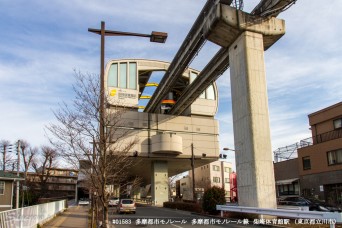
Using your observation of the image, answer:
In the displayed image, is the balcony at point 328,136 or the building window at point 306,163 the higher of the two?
the balcony at point 328,136

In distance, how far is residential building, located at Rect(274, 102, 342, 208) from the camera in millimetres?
35319

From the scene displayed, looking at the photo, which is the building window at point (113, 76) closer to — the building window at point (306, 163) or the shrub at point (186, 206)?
the shrub at point (186, 206)

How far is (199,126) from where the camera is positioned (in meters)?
58.9

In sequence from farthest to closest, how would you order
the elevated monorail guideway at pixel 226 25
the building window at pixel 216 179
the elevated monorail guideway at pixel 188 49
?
the building window at pixel 216 179 < the elevated monorail guideway at pixel 188 49 < the elevated monorail guideway at pixel 226 25

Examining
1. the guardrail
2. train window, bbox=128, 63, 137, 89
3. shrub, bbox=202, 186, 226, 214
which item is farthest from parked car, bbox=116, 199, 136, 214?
train window, bbox=128, 63, 137, 89

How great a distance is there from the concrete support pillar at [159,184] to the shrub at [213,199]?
3059cm

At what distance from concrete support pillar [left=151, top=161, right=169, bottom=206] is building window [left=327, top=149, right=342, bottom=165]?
27.9 meters

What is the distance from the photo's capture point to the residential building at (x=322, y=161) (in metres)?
35.3

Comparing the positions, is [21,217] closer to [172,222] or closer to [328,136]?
[172,222]

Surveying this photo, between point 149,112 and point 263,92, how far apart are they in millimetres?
38672

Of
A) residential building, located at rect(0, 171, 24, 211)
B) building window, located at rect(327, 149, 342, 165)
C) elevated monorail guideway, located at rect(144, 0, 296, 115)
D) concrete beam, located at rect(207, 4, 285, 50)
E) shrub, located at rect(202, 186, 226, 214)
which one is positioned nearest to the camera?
concrete beam, located at rect(207, 4, 285, 50)

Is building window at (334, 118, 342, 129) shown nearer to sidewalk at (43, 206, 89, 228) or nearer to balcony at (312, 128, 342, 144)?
balcony at (312, 128, 342, 144)

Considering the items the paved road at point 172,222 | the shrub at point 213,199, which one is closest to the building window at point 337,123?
the shrub at point 213,199

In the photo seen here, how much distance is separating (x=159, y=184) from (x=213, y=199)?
108 feet
